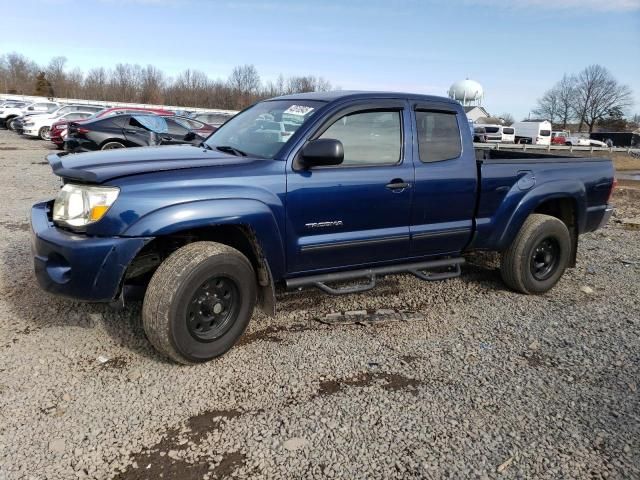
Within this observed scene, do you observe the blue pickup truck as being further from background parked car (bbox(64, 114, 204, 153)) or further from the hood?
background parked car (bbox(64, 114, 204, 153))

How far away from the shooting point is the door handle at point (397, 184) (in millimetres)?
3894

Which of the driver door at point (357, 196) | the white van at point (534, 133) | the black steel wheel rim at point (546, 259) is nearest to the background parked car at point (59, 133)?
the driver door at point (357, 196)

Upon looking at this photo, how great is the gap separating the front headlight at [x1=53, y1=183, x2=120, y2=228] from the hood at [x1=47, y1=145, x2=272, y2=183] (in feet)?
0.22

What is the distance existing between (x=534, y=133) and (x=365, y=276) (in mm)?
56709

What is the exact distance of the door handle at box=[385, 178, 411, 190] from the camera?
3894 mm

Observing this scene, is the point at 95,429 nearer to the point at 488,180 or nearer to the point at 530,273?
the point at 488,180

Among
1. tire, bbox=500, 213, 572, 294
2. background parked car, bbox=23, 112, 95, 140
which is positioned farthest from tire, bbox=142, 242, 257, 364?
background parked car, bbox=23, 112, 95, 140

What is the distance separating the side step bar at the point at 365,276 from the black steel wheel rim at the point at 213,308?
45 cm

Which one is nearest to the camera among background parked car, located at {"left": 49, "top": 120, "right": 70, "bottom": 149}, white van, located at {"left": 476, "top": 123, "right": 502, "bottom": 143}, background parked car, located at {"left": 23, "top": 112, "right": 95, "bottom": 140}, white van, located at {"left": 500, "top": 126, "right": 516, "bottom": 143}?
background parked car, located at {"left": 49, "top": 120, "right": 70, "bottom": 149}

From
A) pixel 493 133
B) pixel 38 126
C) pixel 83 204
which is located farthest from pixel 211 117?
pixel 493 133

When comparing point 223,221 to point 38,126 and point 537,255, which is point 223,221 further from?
point 38,126

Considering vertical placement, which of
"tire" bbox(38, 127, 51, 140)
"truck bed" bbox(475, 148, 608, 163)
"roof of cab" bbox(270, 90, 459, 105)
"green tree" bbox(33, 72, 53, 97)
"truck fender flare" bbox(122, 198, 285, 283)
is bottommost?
"truck fender flare" bbox(122, 198, 285, 283)

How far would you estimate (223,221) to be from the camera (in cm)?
322

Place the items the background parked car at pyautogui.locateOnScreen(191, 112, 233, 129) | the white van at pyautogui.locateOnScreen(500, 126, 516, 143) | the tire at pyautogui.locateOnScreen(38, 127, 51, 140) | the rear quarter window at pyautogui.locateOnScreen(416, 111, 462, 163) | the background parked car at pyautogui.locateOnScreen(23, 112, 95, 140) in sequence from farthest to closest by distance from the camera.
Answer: the white van at pyautogui.locateOnScreen(500, 126, 516, 143), the tire at pyautogui.locateOnScreen(38, 127, 51, 140), the background parked car at pyautogui.locateOnScreen(23, 112, 95, 140), the background parked car at pyautogui.locateOnScreen(191, 112, 233, 129), the rear quarter window at pyautogui.locateOnScreen(416, 111, 462, 163)
